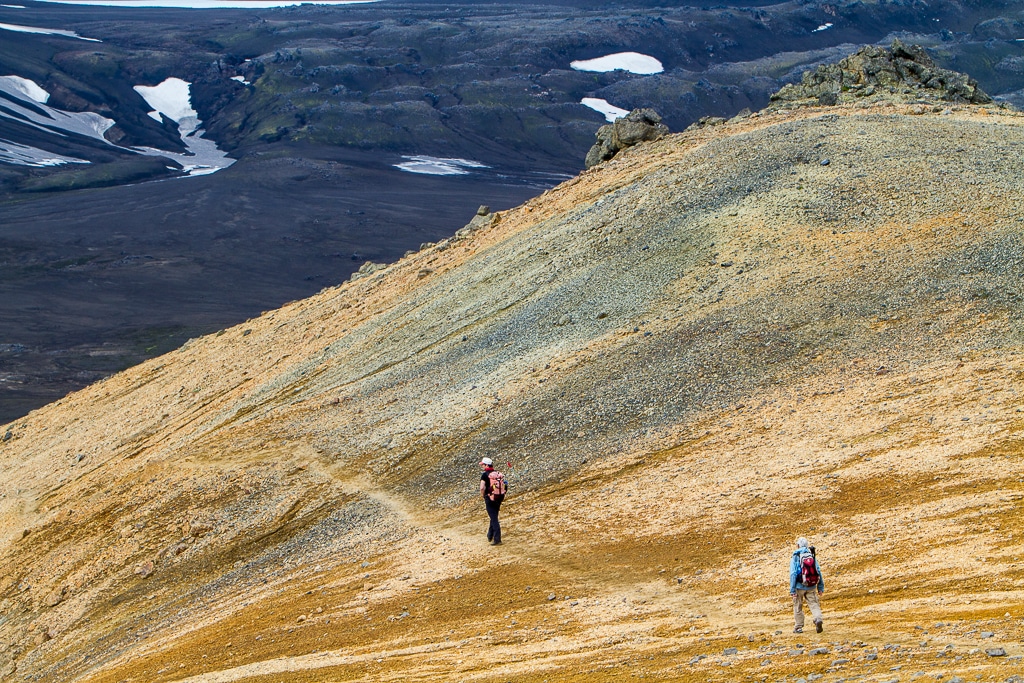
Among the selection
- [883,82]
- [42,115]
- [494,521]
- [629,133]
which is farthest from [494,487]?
[42,115]

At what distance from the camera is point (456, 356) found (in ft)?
103

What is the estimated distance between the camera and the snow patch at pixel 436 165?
181 meters

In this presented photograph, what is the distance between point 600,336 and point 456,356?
470 centimetres

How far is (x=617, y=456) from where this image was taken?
24.1 m

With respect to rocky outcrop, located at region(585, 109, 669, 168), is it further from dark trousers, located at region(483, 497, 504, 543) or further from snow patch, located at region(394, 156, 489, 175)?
snow patch, located at region(394, 156, 489, 175)

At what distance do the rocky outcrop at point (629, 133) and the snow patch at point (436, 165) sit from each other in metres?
133

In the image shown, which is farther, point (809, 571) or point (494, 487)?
point (494, 487)

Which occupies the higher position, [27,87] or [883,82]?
[27,87]

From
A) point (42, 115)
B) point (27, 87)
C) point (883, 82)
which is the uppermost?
point (27, 87)

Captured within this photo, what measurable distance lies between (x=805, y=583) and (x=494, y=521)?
8070mm

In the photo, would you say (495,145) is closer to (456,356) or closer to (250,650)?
(456,356)

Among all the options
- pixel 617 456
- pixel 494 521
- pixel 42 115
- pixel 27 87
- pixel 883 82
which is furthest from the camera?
pixel 27 87

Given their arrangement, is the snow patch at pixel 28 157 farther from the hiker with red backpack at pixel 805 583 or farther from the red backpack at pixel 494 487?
the hiker with red backpack at pixel 805 583

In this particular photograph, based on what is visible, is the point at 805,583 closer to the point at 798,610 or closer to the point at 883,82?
the point at 798,610
